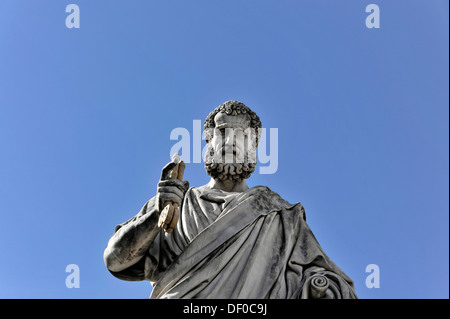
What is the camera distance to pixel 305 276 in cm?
1180

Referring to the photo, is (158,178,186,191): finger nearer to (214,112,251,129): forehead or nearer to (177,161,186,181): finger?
(177,161,186,181): finger

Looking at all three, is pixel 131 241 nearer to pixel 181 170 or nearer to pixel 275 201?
pixel 181 170

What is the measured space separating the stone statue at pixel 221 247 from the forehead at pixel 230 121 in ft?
1.92

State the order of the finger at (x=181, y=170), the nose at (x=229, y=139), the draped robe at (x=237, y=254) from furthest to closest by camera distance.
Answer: the nose at (x=229, y=139) < the finger at (x=181, y=170) < the draped robe at (x=237, y=254)

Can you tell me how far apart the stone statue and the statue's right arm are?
0.01m

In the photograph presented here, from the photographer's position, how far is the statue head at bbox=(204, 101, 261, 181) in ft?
42.5

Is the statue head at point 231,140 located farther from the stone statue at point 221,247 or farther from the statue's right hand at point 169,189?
the statue's right hand at point 169,189

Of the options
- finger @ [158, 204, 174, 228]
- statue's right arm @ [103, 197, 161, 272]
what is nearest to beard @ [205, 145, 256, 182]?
statue's right arm @ [103, 197, 161, 272]

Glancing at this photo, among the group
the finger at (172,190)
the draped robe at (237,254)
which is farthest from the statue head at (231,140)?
the finger at (172,190)

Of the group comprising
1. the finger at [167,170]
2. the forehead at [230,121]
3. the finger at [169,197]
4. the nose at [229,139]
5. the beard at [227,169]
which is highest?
the forehead at [230,121]

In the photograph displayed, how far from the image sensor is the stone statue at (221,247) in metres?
11.5
